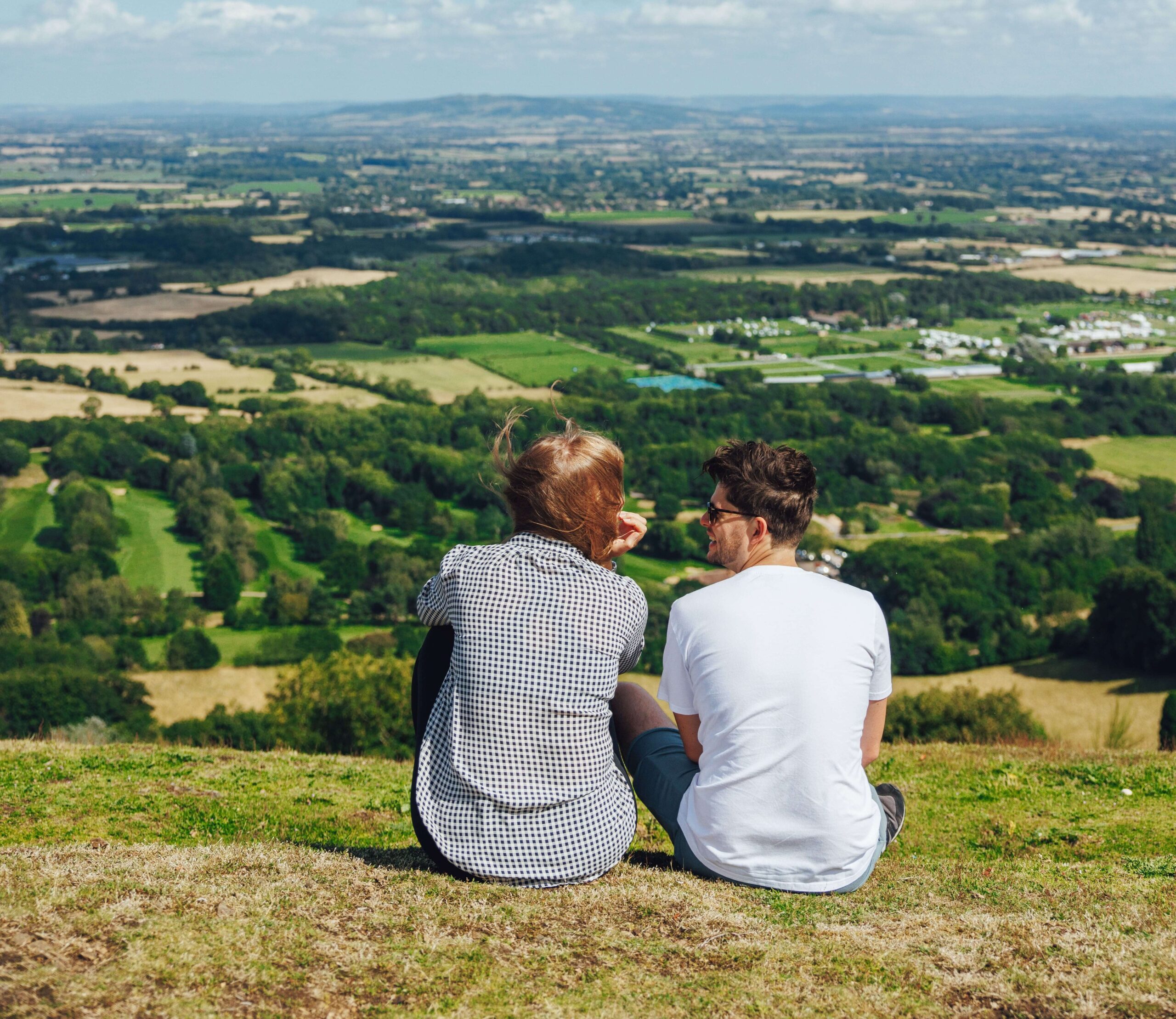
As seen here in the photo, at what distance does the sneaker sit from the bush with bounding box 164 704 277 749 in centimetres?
1352

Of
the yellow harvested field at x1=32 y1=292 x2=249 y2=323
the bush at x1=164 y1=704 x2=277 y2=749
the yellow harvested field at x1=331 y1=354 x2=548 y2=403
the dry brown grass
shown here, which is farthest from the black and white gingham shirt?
the yellow harvested field at x1=32 y1=292 x2=249 y2=323

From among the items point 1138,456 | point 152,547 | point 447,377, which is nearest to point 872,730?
point 152,547

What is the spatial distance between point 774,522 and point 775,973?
1968 millimetres

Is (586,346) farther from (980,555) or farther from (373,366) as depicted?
(980,555)

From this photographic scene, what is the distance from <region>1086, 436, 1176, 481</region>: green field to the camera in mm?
72000

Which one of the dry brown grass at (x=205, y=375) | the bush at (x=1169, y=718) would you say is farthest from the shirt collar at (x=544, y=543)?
the dry brown grass at (x=205, y=375)

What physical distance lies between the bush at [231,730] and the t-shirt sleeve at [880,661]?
1411cm

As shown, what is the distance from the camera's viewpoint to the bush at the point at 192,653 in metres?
39.2

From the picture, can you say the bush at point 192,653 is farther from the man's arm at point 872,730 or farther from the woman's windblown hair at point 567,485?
the man's arm at point 872,730

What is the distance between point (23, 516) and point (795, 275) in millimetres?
100209

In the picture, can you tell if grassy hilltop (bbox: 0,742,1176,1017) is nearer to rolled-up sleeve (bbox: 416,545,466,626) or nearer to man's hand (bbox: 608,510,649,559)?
rolled-up sleeve (bbox: 416,545,466,626)

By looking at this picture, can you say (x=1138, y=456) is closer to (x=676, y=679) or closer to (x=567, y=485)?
(x=676, y=679)

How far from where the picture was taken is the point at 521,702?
5.05 metres

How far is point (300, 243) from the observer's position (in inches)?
5969
